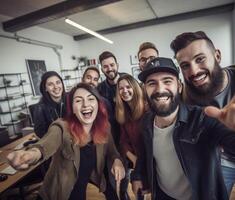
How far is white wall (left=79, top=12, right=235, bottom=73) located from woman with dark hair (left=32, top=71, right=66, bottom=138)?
5.60 metres

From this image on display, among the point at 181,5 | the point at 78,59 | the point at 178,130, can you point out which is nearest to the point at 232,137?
the point at 178,130

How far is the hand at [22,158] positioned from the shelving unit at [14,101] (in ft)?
12.5

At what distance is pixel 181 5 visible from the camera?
557cm

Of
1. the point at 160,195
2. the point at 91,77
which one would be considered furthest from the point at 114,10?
the point at 160,195

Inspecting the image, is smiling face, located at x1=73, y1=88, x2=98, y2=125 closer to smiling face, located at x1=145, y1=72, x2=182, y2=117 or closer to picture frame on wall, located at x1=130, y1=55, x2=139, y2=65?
smiling face, located at x1=145, y1=72, x2=182, y2=117

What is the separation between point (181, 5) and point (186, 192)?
5.65 metres

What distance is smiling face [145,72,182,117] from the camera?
47.2 inches

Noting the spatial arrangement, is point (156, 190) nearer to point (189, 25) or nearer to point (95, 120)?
point (95, 120)

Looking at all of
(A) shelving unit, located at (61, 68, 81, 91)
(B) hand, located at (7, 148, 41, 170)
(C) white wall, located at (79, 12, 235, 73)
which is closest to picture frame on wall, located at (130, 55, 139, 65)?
(C) white wall, located at (79, 12, 235, 73)

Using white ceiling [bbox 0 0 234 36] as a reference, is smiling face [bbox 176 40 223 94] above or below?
below

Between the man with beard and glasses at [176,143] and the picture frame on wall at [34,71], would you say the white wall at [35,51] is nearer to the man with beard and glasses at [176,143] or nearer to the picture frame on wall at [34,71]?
the picture frame on wall at [34,71]

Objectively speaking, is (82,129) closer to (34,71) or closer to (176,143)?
(176,143)

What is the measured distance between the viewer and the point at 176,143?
1.13 meters

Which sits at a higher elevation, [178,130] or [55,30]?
[55,30]
